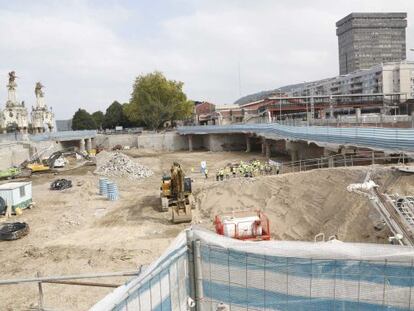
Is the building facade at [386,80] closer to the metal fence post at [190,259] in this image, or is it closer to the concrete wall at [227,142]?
the concrete wall at [227,142]

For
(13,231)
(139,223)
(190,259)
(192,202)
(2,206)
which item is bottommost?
(139,223)

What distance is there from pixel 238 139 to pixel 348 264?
60376mm

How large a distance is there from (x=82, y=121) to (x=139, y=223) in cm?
9307

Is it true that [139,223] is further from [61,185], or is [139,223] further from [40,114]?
[40,114]

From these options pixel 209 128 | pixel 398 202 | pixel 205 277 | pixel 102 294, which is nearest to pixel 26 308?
pixel 102 294

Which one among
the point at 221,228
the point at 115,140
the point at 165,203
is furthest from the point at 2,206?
the point at 115,140

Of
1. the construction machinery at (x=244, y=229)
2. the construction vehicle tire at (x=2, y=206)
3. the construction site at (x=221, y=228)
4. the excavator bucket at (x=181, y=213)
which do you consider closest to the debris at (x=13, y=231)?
the construction site at (x=221, y=228)

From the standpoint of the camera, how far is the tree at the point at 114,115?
107938 millimetres

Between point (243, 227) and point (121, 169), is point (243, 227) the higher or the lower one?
the lower one

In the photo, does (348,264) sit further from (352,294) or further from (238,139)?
(238,139)

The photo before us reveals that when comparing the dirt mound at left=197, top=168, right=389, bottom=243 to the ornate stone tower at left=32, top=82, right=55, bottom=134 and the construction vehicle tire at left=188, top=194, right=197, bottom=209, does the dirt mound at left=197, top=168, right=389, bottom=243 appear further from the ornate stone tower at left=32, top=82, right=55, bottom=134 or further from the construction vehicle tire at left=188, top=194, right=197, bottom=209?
the ornate stone tower at left=32, top=82, right=55, bottom=134

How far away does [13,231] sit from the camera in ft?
61.7

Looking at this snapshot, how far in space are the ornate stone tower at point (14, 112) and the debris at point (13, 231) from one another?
180 ft

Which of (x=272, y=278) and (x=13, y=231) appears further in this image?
(x=13, y=231)
